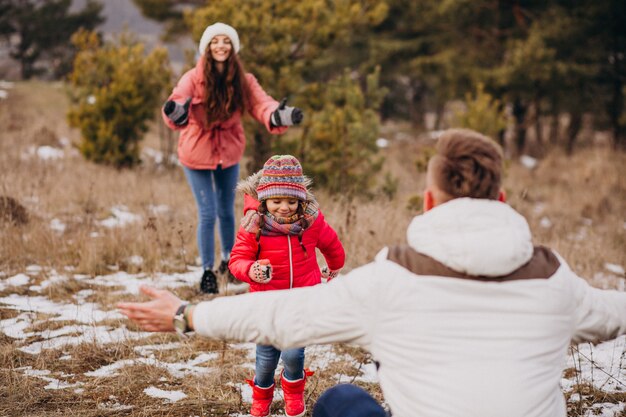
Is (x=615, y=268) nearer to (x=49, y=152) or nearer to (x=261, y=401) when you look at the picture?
(x=261, y=401)

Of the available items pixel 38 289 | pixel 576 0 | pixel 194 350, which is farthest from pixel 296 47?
pixel 576 0

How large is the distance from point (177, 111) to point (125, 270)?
1.82 meters

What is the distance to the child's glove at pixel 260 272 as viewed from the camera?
2.50m

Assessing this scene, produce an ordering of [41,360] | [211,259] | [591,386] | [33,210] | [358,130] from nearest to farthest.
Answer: [591,386]
[41,360]
[211,259]
[33,210]
[358,130]

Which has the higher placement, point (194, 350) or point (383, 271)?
point (383, 271)

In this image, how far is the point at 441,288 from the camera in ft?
4.63

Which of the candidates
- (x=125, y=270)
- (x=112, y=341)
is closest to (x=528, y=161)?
(x=125, y=270)

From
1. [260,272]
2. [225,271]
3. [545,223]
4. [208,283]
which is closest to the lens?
[260,272]

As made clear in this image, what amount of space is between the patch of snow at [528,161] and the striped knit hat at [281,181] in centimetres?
1320

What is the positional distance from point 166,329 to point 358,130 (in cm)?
590

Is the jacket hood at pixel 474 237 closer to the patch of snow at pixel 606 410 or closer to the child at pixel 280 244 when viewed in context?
the child at pixel 280 244

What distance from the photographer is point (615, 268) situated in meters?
6.02

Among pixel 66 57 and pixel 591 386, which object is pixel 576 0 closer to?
pixel 591 386

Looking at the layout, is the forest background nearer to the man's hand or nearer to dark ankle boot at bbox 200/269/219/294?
dark ankle boot at bbox 200/269/219/294
